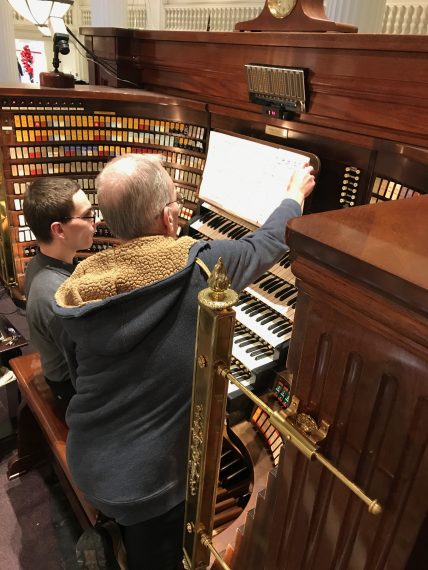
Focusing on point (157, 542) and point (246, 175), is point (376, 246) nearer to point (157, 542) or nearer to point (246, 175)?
point (157, 542)

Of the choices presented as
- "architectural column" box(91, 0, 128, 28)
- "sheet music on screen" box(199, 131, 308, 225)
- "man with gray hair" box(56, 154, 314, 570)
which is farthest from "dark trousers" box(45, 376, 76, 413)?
"architectural column" box(91, 0, 128, 28)

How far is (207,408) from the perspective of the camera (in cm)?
101

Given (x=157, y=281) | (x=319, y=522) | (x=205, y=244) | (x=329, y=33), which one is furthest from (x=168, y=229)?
(x=329, y=33)

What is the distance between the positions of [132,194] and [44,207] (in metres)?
1.02

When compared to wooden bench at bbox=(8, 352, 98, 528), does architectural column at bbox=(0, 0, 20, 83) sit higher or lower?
higher

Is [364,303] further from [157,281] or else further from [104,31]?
[104,31]

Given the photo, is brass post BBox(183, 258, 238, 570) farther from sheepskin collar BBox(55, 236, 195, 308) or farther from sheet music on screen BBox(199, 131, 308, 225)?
sheet music on screen BBox(199, 131, 308, 225)

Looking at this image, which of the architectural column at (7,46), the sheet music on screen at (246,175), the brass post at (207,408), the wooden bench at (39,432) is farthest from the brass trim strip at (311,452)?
the architectural column at (7,46)

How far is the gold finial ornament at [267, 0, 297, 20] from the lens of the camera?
2.27 metres

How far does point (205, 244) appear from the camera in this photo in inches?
57.2

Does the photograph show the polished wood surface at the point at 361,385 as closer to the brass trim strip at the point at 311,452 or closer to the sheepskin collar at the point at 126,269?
the brass trim strip at the point at 311,452

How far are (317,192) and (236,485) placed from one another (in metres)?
1.55

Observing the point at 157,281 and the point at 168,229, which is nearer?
the point at 157,281

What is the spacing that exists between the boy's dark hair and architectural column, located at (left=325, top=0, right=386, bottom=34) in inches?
86.4
